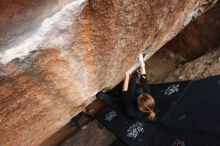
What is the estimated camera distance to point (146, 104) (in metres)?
2.10

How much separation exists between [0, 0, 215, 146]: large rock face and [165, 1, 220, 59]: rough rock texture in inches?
37.9

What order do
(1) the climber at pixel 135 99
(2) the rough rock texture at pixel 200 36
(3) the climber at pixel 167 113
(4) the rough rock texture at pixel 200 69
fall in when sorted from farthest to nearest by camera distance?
(2) the rough rock texture at pixel 200 36 → (4) the rough rock texture at pixel 200 69 → (1) the climber at pixel 135 99 → (3) the climber at pixel 167 113

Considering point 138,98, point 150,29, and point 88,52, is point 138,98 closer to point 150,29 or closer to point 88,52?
point 150,29

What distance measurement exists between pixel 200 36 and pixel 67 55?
5.86 ft

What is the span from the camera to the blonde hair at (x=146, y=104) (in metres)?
2.07

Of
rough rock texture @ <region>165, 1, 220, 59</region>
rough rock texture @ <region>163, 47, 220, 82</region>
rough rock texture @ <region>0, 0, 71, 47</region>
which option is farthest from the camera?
rough rock texture @ <region>165, 1, 220, 59</region>

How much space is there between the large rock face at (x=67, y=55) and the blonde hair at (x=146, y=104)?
0.98 ft

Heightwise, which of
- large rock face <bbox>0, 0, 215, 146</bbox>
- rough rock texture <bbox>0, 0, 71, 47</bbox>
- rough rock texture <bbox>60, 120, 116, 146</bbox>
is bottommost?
rough rock texture <bbox>60, 120, 116, 146</bbox>

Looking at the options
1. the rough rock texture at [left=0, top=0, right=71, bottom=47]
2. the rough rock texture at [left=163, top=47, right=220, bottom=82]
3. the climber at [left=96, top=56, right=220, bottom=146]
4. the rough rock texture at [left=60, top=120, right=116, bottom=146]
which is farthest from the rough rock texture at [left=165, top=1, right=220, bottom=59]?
the rough rock texture at [left=0, top=0, right=71, bottom=47]

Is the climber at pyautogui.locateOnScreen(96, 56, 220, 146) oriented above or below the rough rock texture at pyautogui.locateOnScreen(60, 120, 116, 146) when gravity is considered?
above

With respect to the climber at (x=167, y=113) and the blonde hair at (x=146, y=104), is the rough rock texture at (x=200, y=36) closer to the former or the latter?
the climber at (x=167, y=113)

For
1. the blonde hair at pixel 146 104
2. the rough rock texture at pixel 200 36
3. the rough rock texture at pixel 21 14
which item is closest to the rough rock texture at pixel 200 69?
the rough rock texture at pixel 200 36

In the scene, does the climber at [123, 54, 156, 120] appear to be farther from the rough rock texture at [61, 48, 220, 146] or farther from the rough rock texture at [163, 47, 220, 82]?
the rough rock texture at [163, 47, 220, 82]

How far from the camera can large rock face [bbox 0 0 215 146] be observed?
4.00ft
